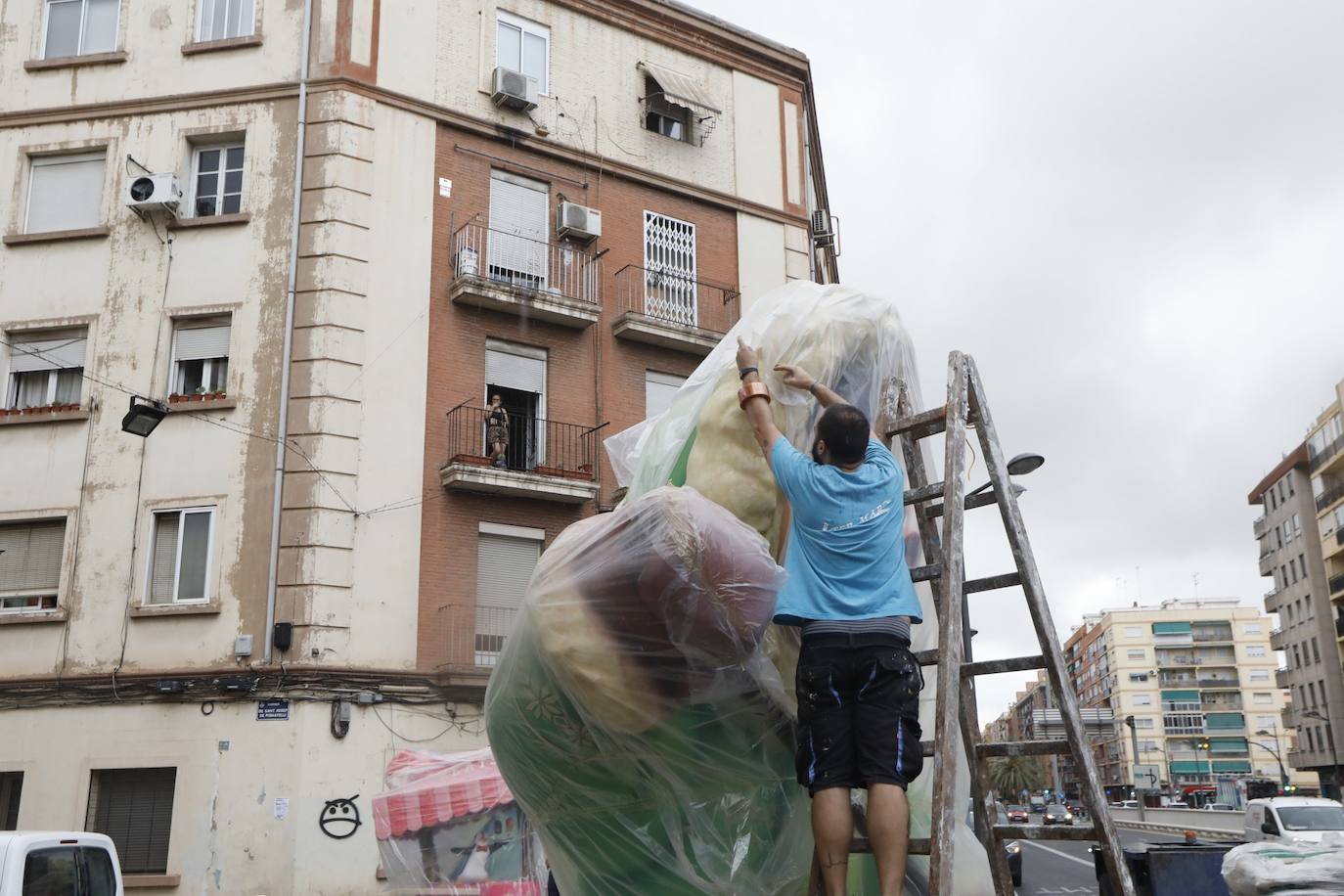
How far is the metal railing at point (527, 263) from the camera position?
18203mm

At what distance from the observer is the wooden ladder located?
130 inches

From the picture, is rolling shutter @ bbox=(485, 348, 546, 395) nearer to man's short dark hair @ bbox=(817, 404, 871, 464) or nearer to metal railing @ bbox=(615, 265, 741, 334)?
metal railing @ bbox=(615, 265, 741, 334)

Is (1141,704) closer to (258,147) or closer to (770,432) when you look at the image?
(258,147)

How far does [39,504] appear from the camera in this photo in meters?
16.3

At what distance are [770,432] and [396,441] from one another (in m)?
13.9

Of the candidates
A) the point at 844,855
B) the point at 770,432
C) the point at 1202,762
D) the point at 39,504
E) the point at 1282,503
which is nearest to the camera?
the point at 844,855

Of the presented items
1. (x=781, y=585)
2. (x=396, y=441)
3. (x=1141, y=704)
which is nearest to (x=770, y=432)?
(x=781, y=585)

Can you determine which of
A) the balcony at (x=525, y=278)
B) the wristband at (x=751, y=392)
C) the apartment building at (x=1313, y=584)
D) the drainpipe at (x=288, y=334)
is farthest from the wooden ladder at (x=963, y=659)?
the apartment building at (x=1313, y=584)

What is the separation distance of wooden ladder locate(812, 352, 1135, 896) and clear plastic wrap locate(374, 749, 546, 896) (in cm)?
372

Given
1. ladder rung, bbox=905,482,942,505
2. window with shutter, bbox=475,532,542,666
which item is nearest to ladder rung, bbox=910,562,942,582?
ladder rung, bbox=905,482,942,505

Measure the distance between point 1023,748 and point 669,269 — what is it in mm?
17277

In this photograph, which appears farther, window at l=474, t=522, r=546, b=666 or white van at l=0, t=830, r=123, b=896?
window at l=474, t=522, r=546, b=666

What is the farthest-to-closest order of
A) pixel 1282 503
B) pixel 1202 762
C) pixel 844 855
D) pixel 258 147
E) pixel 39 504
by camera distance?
pixel 1202 762, pixel 1282 503, pixel 258 147, pixel 39 504, pixel 844 855

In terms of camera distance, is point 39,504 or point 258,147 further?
point 258,147
